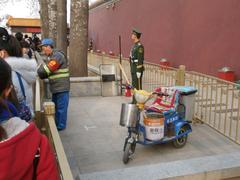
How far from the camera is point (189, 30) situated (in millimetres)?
12500

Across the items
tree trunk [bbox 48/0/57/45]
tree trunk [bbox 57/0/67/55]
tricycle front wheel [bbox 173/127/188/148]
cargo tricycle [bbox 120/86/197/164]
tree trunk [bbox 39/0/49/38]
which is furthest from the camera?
tree trunk [bbox 39/0/49/38]

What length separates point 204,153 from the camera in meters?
4.86

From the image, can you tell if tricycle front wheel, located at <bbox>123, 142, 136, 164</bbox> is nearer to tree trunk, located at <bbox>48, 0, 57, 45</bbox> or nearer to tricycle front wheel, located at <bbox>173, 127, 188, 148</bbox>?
tricycle front wheel, located at <bbox>173, 127, 188, 148</bbox>

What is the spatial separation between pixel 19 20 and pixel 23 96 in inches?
837

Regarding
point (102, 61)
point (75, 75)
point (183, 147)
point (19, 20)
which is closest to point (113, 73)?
point (75, 75)

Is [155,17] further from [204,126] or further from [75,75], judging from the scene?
[204,126]

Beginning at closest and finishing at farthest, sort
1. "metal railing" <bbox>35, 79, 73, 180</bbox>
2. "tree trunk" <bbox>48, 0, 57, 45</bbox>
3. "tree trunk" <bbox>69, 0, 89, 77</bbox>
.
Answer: "metal railing" <bbox>35, 79, 73, 180</bbox>
"tree trunk" <bbox>69, 0, 89, 77</bbox>
"tree trunk" <bbox>48, 0, 57, 45</bbox>

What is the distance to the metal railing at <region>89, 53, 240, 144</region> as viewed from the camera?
552cm

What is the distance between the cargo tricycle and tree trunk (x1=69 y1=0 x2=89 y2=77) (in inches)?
190

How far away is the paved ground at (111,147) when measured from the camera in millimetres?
4520

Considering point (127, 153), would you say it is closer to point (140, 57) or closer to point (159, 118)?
point (159, 118)

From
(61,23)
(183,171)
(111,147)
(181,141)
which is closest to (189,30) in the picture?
(61,23)

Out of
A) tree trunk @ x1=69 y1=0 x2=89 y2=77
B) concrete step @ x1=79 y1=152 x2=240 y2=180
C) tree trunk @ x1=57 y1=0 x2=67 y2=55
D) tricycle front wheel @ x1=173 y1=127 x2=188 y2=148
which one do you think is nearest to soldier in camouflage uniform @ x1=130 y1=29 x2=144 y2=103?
tree trunk @ x1=69 y1=0 x2=89 y2=77

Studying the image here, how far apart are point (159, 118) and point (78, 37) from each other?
5444mm
